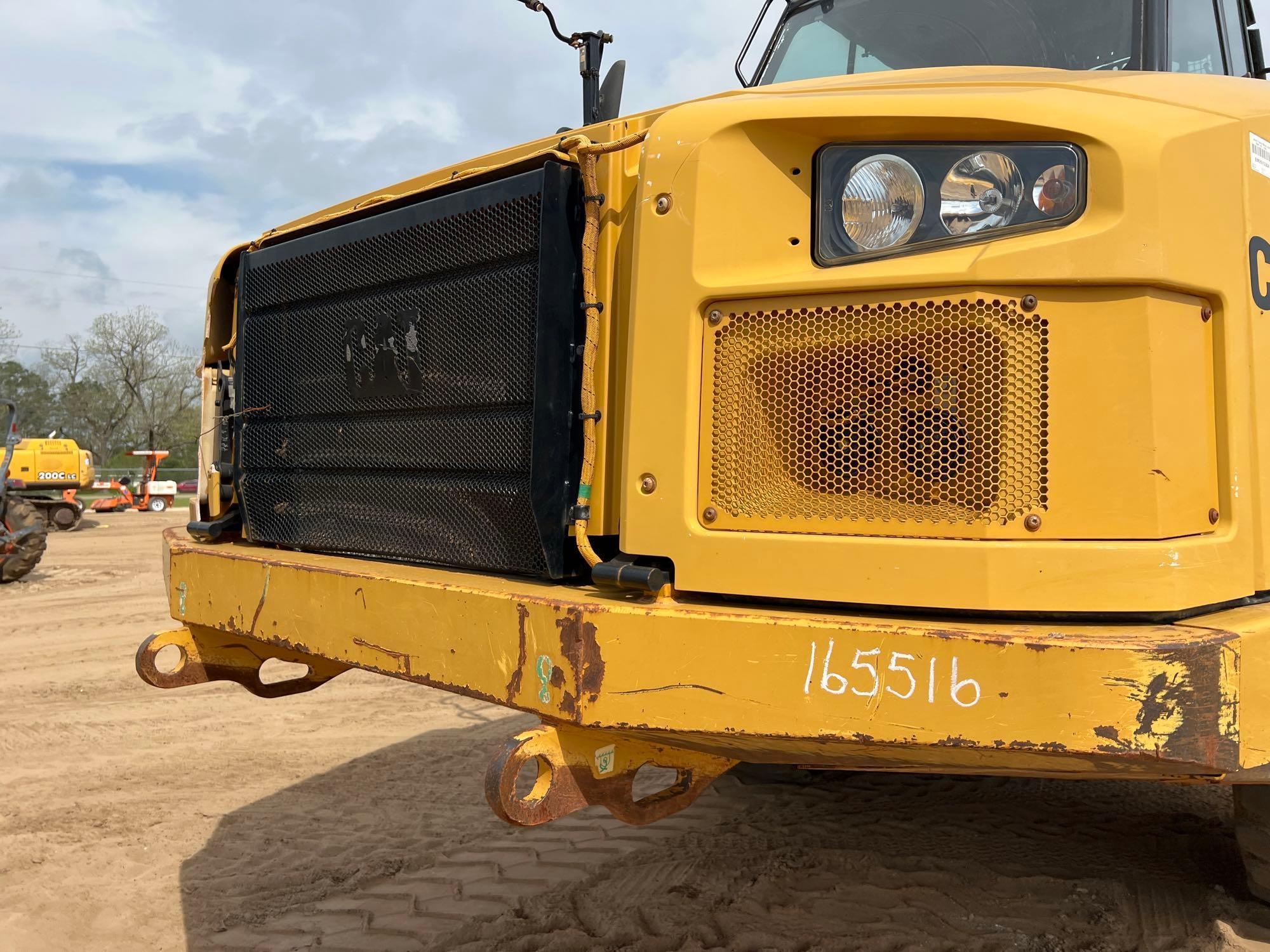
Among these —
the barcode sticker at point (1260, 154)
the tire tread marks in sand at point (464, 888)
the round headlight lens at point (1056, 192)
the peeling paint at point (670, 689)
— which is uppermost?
the barcode sticker at point (1260, 154)

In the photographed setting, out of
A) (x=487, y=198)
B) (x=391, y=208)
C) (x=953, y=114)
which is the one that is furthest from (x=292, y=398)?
(x=953, y=114)

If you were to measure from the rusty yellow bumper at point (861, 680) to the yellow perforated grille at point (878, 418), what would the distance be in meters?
0.22

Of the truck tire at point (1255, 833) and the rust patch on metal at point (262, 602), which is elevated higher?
the rust patch on metal at point (262, 602)

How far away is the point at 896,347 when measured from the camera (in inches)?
74.4

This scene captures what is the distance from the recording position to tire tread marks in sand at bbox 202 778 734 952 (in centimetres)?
332

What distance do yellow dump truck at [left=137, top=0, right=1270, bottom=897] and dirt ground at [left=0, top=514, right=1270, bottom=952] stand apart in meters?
1.41

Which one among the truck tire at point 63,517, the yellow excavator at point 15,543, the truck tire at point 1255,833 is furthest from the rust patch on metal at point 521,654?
the truck tire at point 63,517

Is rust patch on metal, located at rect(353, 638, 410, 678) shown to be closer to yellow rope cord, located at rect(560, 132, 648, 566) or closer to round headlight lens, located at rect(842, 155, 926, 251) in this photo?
yellow rope cord, located at rect(560, 132, 648, 566)

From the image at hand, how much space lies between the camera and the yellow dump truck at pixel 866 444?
1731mm

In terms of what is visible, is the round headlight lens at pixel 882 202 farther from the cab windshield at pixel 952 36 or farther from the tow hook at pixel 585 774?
the cab windshield at pixel 952 36

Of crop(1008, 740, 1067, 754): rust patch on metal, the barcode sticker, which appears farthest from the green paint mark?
the barcode sticker

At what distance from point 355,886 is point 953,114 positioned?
330cm

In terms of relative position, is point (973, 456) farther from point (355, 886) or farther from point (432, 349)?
point (355, 886)

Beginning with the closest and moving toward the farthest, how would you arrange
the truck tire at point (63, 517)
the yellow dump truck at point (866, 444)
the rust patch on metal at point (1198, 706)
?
the rust patch on metal at point (1198, 706), the yellow dump truck at point (866, 444), the truck tire at point (63, 517)
